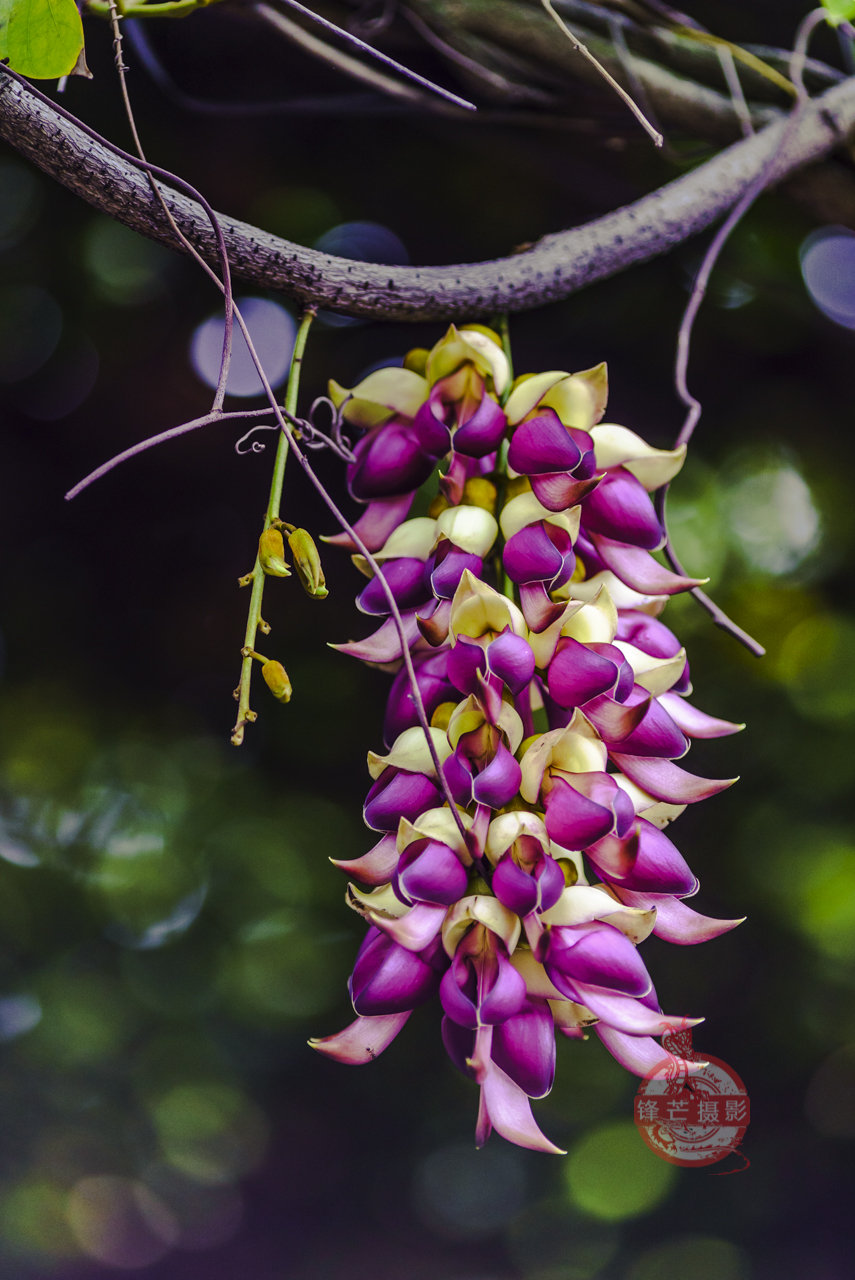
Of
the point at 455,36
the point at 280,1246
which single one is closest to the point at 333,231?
the point at 455,36

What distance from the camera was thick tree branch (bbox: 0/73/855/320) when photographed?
33cm

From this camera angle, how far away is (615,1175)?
2.72ft

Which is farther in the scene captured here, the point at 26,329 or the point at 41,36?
the point at 26,329

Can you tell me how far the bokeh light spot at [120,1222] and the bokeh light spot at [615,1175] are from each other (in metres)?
0.44

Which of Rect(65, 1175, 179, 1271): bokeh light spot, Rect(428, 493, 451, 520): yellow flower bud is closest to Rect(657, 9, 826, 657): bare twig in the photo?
Rect(428, 493, 451, 520): yellow flower bud

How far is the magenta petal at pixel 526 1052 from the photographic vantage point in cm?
30

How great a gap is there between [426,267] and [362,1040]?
1.26 feet

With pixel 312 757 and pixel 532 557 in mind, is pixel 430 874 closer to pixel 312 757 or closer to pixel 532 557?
pixel 532 557

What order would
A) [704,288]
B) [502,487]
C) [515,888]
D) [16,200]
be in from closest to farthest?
[515,888] < [502,487] < [704,288] < [16,200]

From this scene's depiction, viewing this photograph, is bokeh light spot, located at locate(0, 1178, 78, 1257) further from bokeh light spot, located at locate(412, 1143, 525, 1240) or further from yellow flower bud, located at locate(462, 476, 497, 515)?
yellow flower bud, located at locate(462, 476, 497, 515)

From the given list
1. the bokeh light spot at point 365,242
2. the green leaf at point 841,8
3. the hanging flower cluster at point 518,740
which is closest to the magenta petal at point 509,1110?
the hanging flower cluster at point 518,740

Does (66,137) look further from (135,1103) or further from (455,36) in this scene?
(135,1103)

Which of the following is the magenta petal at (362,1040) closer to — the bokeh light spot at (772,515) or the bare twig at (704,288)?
the bare twig at (704,288)

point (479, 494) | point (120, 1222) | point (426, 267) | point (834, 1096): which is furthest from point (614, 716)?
point (120, 1222)
